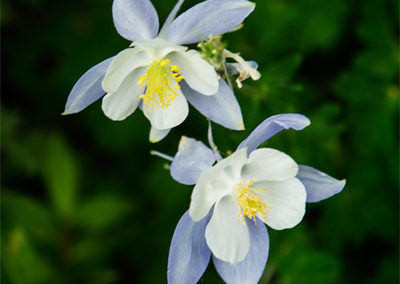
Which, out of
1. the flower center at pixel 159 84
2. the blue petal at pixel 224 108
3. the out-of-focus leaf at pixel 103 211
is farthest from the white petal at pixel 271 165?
the out-of-focus leaf at pixel 103 211

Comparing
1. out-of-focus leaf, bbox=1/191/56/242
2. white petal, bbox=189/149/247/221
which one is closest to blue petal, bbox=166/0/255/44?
white petal, bbox=189/149/247/221

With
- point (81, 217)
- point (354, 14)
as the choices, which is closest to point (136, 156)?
point (81, 217)

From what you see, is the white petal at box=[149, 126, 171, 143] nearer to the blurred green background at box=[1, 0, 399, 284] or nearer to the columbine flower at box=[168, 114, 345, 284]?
the columbine flower at box=[168, 114, 345, 284]

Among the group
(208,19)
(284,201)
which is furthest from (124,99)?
(284,201)

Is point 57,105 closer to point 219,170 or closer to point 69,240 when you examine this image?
point 69,240

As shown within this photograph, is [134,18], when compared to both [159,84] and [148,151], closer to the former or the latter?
[159,84]
